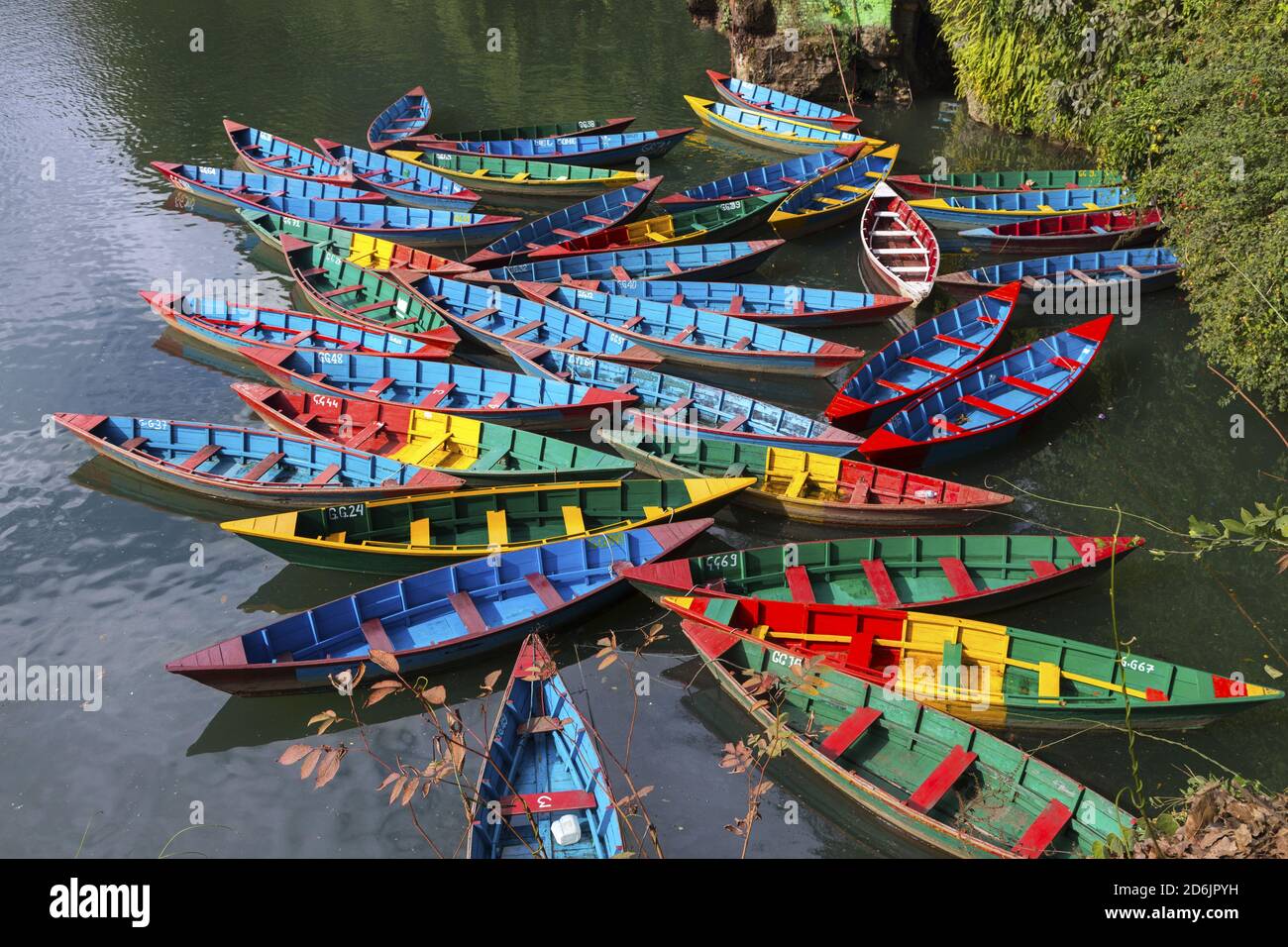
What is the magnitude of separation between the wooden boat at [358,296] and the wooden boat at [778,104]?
16.6 m

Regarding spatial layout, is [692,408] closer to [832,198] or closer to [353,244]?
[353,244]

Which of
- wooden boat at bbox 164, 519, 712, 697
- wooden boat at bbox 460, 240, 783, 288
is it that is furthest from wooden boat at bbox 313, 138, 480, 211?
wooden boat at bbox 164, 519, 712, 697

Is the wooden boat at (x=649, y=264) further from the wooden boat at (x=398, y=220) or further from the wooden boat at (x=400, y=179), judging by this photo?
the wooden boat at (x=400, y=179)

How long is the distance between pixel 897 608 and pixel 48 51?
144 feet

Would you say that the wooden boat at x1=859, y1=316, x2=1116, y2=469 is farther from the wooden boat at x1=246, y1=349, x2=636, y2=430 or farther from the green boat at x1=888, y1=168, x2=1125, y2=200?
the green boat at x1=888, y1=168, x2=1125, y2=200

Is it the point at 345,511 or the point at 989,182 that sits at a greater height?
the point at 989,182

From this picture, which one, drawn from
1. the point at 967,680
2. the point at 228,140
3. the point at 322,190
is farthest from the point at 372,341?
the point at 228,140

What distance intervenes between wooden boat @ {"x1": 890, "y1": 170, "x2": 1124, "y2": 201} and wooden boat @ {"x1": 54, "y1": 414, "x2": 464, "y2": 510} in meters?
17.9

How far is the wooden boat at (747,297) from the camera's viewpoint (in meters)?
24.0

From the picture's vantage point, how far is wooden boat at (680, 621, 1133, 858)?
12539mm

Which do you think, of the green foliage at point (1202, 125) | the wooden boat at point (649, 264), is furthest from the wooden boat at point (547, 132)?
the green foliage at point (1202, 125)

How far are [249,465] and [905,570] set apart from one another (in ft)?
40.7

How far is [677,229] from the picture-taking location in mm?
27984

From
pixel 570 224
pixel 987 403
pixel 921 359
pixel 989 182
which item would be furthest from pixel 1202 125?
pixel 570 224
